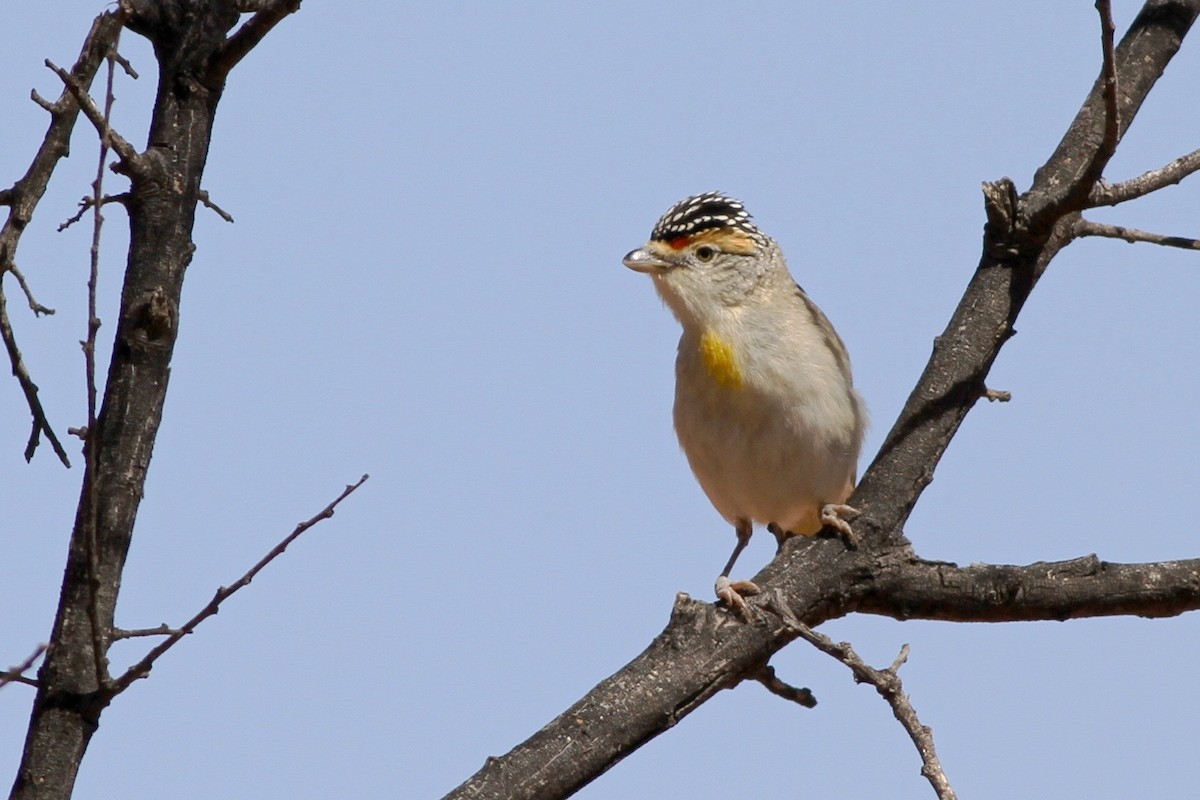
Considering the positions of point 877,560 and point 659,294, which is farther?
point 659,294

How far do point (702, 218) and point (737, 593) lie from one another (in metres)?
3.64

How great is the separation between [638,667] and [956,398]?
1.87 metres

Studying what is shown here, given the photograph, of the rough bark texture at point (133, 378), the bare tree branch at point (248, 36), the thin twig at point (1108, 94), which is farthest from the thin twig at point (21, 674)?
the thin twig at point (1108, 94)

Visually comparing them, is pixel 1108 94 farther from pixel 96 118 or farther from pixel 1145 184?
pixel 96 118

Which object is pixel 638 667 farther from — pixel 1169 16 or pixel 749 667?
pixel 1169 16

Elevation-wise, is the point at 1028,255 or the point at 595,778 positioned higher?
the point at 1028,255

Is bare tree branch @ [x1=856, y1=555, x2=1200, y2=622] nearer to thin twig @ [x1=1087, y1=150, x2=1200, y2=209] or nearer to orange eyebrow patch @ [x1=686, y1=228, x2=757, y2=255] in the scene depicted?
thin twig @ [x1=1087, y1=150, x2=1200, y2=209]

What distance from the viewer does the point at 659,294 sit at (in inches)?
316

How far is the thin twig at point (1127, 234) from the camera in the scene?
18.1 ft

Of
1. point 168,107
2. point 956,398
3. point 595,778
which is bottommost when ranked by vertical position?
point 595,778


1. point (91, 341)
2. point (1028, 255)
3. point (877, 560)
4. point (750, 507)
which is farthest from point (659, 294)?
point (91, 341)

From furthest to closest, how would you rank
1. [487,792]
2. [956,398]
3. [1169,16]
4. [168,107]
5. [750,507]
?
[750,507], [1169,16], [956,398], [168,107], [487,792]

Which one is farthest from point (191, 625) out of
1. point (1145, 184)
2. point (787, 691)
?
point (1145, 184)

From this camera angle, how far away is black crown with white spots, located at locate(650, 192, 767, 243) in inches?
319
